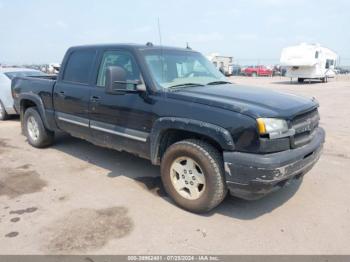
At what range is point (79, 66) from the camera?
5.21 metres

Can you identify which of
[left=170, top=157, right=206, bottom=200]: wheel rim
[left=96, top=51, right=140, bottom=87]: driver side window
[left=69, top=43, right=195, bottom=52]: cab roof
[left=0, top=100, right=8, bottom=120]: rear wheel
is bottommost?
[left=170, top=157, right=206, bottom=200]: wheel rim

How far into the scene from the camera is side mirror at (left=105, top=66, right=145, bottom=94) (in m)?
3.95

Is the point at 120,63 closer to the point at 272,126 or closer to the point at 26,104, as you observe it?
the point at 272,126

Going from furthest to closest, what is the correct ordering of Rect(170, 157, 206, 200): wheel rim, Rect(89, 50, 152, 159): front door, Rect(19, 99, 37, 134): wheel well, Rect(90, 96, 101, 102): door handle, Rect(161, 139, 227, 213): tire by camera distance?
Rect(19, 99, 37, 134): wheel well
Rect(90, 96, 101, 102): door handle
Rect(89, 50, 152, 159): front door
Rect(170, 157, 206, 200): wheel rim
Rect(161, 139, 227, 213): tire

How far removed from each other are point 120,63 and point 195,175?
6.32 feet

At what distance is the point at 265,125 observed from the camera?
325 cm

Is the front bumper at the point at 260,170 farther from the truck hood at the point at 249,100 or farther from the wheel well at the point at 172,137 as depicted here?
the wheel well at the point at 172,137

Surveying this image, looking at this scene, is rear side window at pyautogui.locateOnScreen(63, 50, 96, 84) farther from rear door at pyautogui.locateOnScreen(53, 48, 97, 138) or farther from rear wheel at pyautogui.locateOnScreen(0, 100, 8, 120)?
rear wheel at pyautogui.locateOnScreen(0, 100, 8, 120)

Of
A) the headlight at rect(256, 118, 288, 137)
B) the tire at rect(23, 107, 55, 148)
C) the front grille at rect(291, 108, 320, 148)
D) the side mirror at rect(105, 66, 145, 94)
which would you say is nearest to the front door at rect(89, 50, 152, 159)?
the side mirror at rect(105, 66, 145, 94)

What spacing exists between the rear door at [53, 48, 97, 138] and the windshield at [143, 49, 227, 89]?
113 centimetres

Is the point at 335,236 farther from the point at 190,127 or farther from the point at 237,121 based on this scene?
the point at 190,127

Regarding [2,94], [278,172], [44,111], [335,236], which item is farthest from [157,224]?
[2,94]

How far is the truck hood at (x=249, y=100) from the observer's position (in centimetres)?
339

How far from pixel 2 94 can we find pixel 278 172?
8.65 meters
